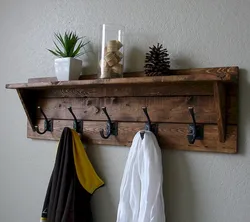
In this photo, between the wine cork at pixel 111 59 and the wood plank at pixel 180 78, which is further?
the wine cork at pixel 111 59

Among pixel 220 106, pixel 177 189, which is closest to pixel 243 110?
pixel 220 106

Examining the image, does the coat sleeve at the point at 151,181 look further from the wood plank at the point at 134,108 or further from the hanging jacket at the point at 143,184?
the wood plank at the point at 134,108

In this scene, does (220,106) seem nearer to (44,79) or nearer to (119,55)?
(119,55)

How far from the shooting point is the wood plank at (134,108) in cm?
114

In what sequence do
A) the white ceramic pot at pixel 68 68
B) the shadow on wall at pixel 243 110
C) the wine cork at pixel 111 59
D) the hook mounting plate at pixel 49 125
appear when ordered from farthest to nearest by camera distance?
the hook mounting plate at pixel 49 125 < the white ceramic pot at pixel 68 68 < the wine cork at pixel 111 59 < the shadow on wall at pixel 243 110

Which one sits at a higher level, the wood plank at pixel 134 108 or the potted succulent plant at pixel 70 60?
the potted succulent plant at pixel 70 60

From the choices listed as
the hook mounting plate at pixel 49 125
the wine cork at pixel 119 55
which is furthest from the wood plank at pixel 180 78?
the hook mounting plate at pixel 49 125

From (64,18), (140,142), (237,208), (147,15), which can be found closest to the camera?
(237,208)

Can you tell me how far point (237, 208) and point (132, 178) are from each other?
371mm

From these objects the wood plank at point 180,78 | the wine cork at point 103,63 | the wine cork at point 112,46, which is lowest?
the wood plank at point 180,78

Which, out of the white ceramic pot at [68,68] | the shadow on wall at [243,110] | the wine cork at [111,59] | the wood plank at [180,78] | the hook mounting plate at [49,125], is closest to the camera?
the wood plank at [180,78]

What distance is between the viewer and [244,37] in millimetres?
1082

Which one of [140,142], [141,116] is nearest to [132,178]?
[140,142]

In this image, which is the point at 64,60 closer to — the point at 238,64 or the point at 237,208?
the point at 238,64
